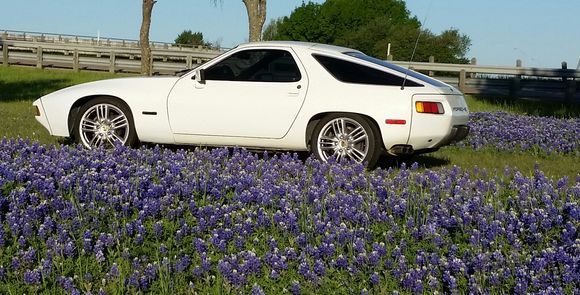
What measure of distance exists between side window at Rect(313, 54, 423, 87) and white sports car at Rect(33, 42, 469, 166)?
0.01 m

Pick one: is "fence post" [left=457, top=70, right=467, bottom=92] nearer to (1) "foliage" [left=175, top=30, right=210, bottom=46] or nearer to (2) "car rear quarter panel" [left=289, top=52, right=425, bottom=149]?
(2) "car rear quarter panel" [left=289, top=52, right=425, bottom=149]

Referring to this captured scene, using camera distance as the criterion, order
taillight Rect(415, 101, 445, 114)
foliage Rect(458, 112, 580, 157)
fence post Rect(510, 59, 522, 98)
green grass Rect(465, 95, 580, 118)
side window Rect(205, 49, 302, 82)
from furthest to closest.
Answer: fence post Rect(510, 59, 522, 98) → green grass Rect(465, 95, 580, 118) → foliage Rect(458, 112, 580, 157) → side window Rect(205, 49, 302, 82) → taillight Rect(415, 101, 445, 114)

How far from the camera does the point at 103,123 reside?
9.25m

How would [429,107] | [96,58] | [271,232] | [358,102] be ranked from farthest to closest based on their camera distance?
1. [96,58]
2. [358,102]
3. [429,107]
4. [271,232]

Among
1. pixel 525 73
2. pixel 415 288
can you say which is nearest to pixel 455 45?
pixel 525 73

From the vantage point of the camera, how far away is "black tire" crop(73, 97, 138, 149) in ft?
30.0

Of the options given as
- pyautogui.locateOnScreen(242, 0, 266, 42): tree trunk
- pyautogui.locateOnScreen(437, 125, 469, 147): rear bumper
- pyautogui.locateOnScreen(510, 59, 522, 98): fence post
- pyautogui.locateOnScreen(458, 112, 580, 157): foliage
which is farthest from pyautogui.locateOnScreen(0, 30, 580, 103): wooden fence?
pyautogui.locateOnScreen(437, 125, 469, 147): rear bumper

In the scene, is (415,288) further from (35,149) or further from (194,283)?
(35,149)

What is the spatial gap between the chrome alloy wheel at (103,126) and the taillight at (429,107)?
3557 mm

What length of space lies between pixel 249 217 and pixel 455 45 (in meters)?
67.6

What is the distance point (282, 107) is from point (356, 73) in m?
0.93

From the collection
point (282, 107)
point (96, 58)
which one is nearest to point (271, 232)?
point (282, 107)

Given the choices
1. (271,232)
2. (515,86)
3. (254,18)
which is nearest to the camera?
(271,232)

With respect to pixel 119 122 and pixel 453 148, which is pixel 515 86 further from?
pixel 119 122
